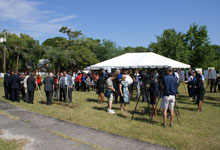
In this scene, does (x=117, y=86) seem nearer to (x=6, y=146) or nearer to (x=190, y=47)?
(x=6, y=146)

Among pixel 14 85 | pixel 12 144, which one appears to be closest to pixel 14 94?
pixel 14 85

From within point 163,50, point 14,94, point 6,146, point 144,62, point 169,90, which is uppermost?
point 163,50

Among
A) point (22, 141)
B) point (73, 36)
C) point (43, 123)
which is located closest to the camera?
point (22, 141)

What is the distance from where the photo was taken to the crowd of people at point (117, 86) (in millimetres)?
6965

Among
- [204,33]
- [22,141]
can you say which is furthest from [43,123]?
[204,33]

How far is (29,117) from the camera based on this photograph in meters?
8.48

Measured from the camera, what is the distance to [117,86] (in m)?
10.7

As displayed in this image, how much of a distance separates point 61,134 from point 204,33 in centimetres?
4907

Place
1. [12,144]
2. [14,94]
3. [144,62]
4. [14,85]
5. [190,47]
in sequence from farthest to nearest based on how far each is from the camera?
[190,47] < [144,62] < [14,94] < [14,85] < [12,144]

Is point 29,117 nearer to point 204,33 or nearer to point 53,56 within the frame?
point 53,56

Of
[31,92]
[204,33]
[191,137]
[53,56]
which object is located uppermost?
[204,33]

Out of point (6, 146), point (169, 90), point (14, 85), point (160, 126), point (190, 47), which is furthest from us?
point (190, 47)

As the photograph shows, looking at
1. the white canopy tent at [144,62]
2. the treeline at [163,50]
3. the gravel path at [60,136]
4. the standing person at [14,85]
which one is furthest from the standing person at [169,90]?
the treeline at [163,50]

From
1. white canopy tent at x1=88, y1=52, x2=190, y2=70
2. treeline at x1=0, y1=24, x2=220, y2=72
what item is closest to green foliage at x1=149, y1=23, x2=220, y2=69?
treeline at x1=0, y1=24, x2=220, y2=72
